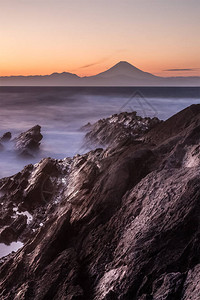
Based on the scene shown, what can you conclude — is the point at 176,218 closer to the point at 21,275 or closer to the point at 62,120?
the point at 21,275

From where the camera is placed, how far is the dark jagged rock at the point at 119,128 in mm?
36906

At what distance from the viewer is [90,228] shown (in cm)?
1556

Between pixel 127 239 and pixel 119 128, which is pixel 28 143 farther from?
pixel 127 239

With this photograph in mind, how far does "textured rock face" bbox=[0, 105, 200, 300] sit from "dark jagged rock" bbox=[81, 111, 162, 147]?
51.2ft

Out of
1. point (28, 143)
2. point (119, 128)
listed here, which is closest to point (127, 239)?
point (119, 128)

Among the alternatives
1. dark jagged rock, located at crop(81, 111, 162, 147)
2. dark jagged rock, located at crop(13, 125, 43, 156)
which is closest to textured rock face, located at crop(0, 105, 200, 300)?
dark jagged rock, located at crop(81, 111, 162, 147)

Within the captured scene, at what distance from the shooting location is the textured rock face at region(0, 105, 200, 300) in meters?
11.4

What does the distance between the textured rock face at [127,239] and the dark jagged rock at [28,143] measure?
28.8 metres

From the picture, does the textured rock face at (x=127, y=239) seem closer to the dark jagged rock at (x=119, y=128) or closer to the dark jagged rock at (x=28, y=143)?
the dark jagged rock at (x=119, y=128)

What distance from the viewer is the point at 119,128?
140ft

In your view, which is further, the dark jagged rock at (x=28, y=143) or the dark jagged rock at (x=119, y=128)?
the dark jagged rock at (x=28, y=143)

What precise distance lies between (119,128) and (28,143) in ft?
57.1

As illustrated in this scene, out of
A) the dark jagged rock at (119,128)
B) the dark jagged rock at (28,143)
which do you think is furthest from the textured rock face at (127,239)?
the dark jagged rock at (28,143)

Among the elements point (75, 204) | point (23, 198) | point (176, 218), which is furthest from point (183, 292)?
point (23, 198)
